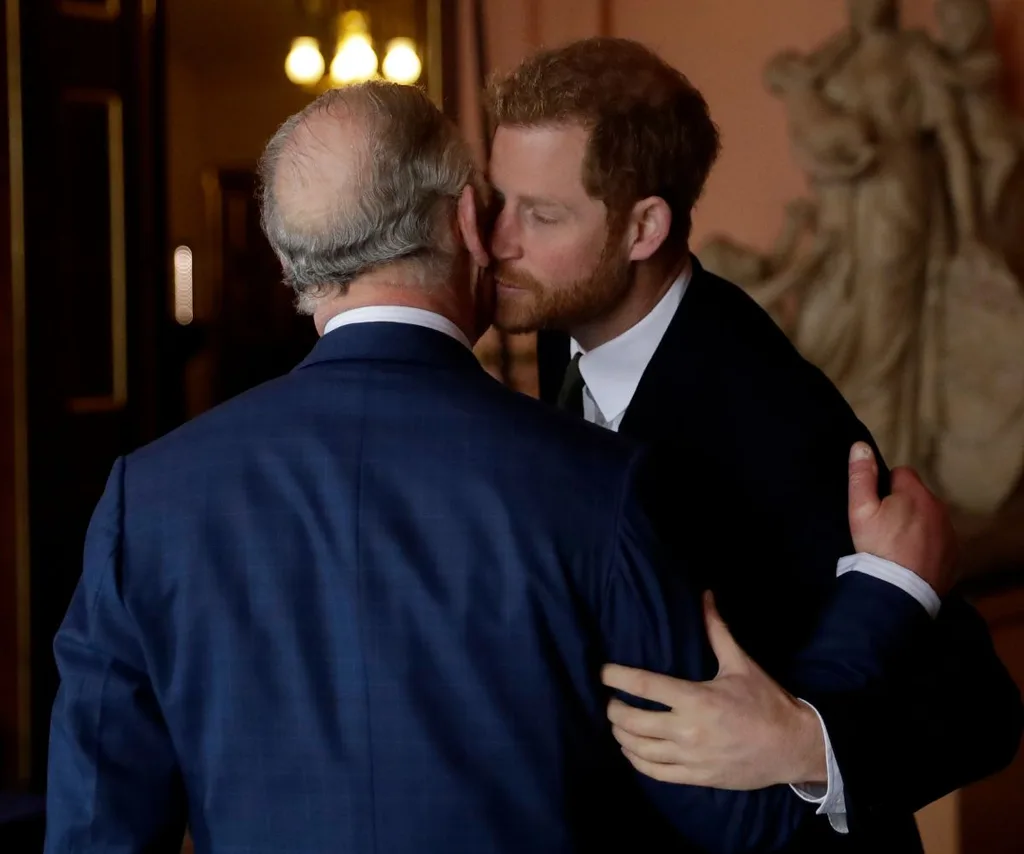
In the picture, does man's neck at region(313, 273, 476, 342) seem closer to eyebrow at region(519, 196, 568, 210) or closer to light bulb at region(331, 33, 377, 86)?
eyebrow at region(519, 196, 568, 210)

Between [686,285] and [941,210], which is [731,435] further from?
[941,210]

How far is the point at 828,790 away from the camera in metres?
1.22

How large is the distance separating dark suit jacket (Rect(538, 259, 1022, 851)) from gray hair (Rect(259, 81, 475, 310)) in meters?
0.42

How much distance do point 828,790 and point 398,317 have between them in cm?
58

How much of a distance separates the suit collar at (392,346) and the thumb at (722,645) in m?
0.29

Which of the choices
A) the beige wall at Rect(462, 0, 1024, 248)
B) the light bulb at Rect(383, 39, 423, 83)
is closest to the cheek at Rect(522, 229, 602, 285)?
the beige wall at Rect(462, 0, 1024, 248)

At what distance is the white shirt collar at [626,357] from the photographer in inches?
61.7

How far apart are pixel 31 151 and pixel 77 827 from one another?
10.2 feet

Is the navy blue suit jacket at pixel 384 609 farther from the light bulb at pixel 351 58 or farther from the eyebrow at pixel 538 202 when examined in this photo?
the light bulb at pixel 351 58


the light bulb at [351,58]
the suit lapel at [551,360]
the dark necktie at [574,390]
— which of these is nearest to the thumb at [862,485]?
the dark necktie at [574,390]

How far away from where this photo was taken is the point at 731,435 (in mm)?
1466

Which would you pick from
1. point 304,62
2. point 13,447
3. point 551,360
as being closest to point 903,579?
point 551,360

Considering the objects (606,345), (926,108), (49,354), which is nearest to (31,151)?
(49,354)

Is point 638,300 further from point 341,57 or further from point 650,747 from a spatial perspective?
point 341,57
